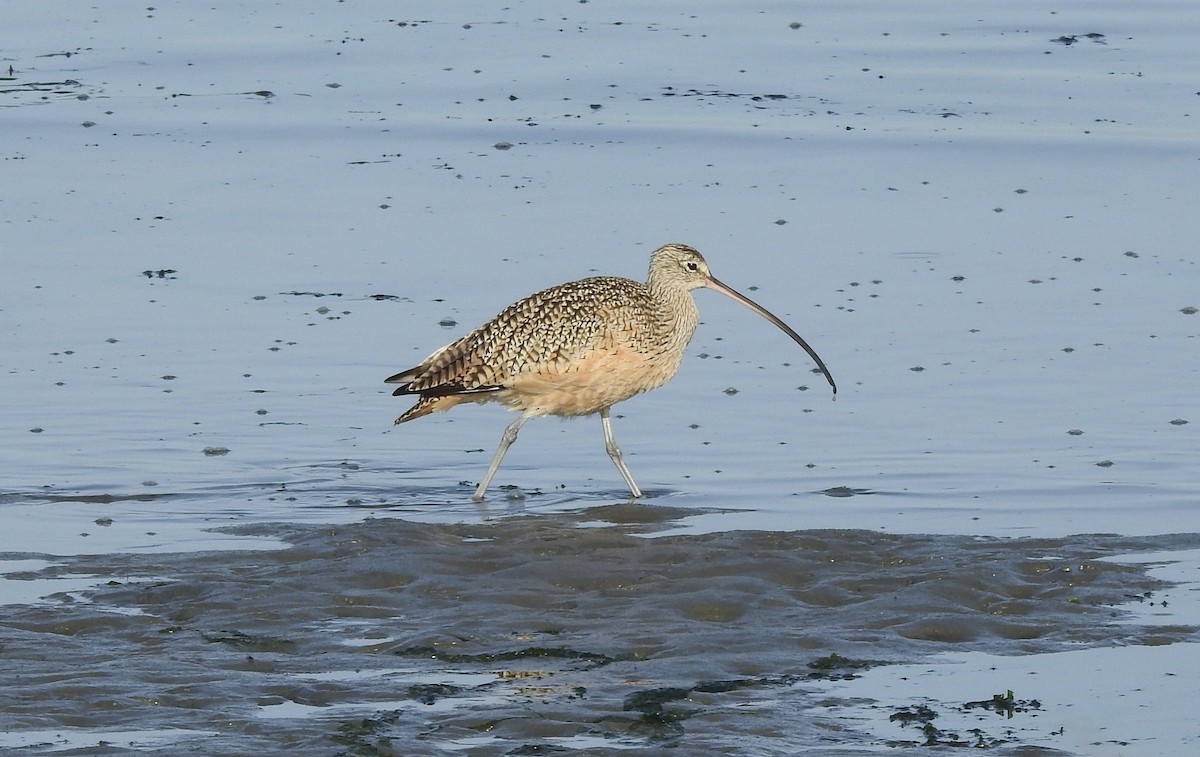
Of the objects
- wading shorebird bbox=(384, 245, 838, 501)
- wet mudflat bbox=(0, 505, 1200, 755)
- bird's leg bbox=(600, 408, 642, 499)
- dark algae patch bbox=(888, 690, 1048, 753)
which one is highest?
wading shorebird bbox=(384, 245, 838, 501)

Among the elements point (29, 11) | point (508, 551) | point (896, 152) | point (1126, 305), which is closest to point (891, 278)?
point (1126, 305)

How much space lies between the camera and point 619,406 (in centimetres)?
1211

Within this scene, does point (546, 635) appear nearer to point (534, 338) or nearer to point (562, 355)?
point (562, 355)

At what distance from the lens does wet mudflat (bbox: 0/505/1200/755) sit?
657cm

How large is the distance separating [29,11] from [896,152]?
34.1 ft

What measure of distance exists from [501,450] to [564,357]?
1.77ft

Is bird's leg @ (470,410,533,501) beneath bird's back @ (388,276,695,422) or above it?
beneath

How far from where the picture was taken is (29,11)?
22.7m

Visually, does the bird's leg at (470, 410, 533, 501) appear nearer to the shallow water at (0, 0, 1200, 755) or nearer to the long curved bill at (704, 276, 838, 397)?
the shallow water at (0, 0, 1200, 755)

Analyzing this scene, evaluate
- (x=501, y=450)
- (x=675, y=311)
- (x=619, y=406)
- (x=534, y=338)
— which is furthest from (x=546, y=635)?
(x=619, y=406)

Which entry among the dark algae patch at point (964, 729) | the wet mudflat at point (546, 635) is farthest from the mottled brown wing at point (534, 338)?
the dark algae patch at point (964, 729)

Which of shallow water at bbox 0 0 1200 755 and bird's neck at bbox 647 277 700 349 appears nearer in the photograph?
shallow water at bbox 0 0 1200 755

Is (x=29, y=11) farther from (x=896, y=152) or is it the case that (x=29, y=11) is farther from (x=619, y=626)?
(x=619, y=626)

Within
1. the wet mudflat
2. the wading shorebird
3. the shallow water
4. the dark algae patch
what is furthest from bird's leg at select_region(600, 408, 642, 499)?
the dark algae patch
